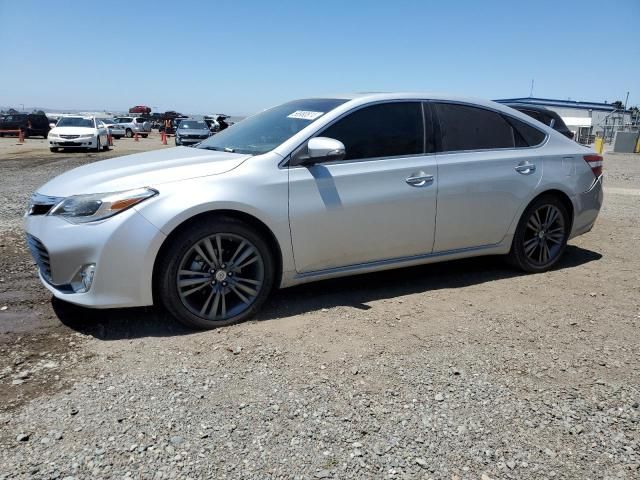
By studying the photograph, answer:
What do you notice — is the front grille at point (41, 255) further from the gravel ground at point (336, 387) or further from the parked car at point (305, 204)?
the gravel ground at point (336, 387)

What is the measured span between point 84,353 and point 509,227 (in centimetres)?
359

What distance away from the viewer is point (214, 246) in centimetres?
359

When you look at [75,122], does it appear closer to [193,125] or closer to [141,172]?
[193,125]

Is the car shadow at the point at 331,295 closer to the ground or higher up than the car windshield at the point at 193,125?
closer to the ground

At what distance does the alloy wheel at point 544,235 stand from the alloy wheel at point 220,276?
8.80 feet

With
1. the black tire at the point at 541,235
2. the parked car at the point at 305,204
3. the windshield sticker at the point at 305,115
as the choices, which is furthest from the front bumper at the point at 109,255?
the black tire at the point at 541,235

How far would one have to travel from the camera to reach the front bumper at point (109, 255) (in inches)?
131

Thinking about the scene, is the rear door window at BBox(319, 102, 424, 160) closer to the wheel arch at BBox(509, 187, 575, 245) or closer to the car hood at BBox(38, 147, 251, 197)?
the car hood at BBox(38, 147, 251, 197)

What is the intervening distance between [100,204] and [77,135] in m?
18.4

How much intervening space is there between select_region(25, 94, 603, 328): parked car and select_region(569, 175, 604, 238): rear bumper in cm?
4

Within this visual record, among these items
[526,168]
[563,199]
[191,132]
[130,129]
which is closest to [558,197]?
[563,199]

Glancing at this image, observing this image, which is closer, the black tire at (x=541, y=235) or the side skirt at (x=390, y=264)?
the side skirt at (x=390, y=264)

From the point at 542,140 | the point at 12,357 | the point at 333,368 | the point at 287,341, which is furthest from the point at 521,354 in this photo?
the point at 12,357

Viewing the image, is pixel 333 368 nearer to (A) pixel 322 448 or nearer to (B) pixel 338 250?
(A) pixel 322 448
